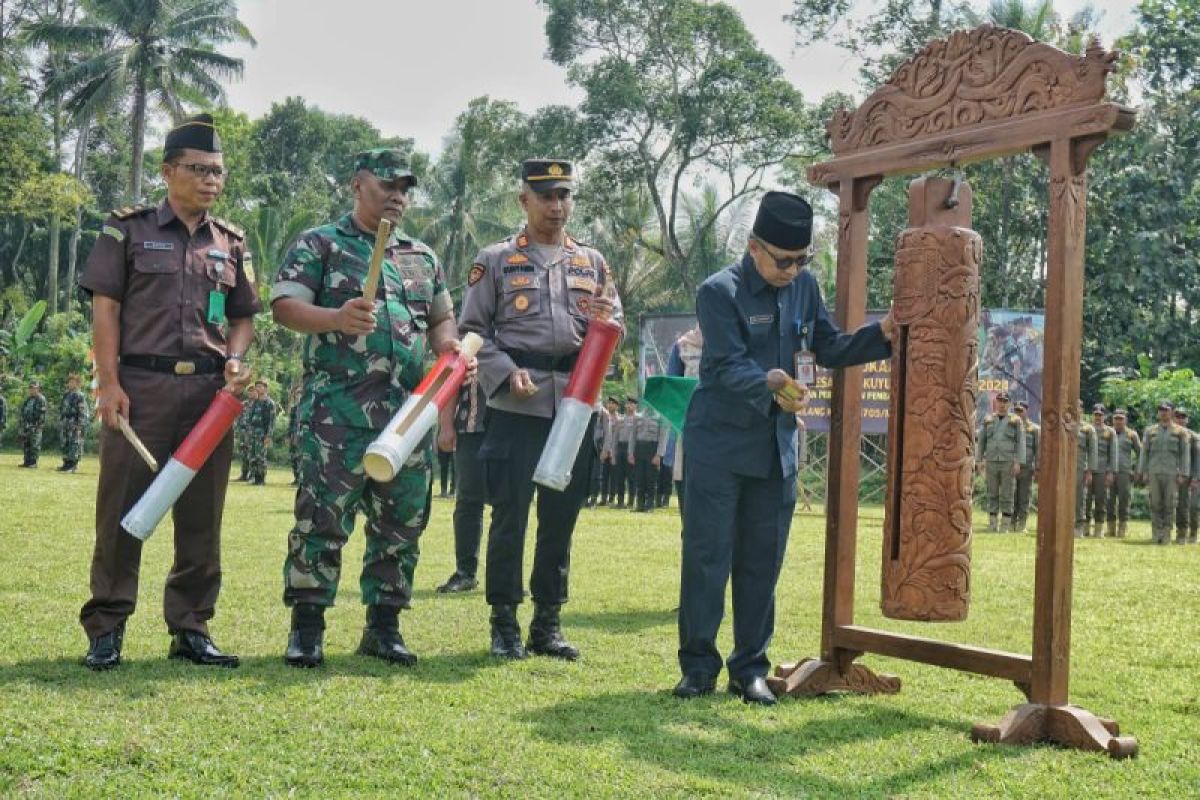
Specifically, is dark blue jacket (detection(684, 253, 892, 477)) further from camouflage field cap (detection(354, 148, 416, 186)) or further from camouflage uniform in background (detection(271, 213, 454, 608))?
camouflage field cap (detection(354, 148, 416, 186))

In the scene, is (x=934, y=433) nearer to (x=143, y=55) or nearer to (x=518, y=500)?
(x=518, y=500)

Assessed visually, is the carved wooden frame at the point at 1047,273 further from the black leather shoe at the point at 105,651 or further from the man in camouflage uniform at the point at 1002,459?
the man in camouflage uniform at the point at 1002,459

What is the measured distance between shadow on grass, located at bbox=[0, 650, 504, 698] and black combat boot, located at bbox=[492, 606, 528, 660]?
0.12 metres

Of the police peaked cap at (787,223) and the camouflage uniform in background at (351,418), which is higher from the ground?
the police peaked cap at (787,223)

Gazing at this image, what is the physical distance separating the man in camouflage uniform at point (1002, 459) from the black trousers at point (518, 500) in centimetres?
1432

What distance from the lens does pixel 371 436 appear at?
5.68m

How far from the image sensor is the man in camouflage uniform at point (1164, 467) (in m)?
18.6

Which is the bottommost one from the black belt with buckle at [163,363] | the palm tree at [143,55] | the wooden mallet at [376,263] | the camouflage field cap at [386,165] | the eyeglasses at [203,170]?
the black belt with buckle at [163,363]

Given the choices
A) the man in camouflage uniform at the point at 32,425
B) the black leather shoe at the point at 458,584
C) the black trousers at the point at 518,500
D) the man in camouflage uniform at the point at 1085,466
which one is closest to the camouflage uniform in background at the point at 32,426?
the man in camouflage uniform at the point at 32,425

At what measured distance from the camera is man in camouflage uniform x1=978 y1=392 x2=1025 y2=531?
19.2 m

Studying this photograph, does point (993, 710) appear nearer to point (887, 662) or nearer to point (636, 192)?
point (887, 662)

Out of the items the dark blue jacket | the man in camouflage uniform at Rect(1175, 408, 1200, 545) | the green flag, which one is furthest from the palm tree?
the dark blue jacket

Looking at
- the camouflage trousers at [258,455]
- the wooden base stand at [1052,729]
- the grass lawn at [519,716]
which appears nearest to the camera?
the grass lawn at [519,716]

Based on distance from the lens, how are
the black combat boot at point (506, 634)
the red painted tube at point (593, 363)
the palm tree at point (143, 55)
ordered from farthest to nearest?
the palm tree at point (143, 55) → the black combat boot at point (506, 634) → the red painted tube at point (593, 363)
